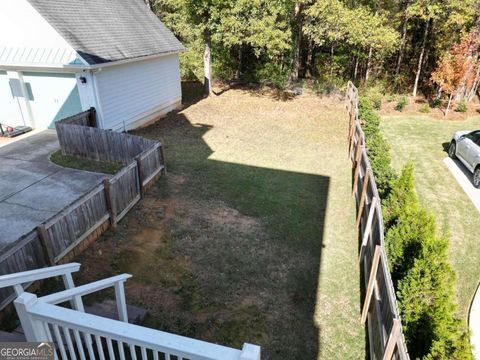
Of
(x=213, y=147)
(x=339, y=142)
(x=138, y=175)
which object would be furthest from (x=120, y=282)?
(x=339, y=142)

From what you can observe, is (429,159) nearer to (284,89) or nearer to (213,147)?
(213,147)

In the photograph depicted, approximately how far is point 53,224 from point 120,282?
118 inches

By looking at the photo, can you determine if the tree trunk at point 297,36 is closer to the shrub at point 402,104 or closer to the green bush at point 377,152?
the shrub at point 402,104

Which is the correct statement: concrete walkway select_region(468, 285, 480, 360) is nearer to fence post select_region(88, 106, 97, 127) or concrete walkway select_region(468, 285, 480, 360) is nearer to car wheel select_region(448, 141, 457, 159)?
car wheel select_region(448, 141, 457, 159)

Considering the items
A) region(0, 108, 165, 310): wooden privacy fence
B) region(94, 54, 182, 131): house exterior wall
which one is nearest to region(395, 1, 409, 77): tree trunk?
region(94, 54, 182, 131): house exterior wall

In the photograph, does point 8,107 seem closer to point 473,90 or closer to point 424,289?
point 424,289

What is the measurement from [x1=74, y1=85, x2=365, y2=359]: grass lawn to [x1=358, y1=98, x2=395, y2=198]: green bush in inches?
44.9

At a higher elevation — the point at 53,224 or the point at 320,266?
the point at 53,224

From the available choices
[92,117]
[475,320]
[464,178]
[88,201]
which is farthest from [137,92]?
[475,320]

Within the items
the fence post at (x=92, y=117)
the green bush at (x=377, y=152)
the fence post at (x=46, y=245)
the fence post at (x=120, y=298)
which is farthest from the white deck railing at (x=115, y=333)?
the fence post at (x=92, y=117)

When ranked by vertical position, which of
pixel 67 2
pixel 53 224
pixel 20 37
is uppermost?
pixel 67 2

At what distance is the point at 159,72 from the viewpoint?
1791 centimetres

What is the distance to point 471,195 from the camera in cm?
1113

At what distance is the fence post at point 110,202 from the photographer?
810cm
